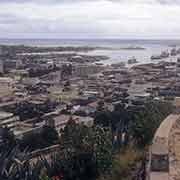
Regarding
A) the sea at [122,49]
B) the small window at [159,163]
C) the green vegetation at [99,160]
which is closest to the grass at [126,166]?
the green vegetation at [99,160]

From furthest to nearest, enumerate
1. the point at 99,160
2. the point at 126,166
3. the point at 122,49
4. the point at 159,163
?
the point at 122,49, the point at 99,160, the point at 126,166, the point at 159,163

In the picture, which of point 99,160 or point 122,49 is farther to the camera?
point 122,49

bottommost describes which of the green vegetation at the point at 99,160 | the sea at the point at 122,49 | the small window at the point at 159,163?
the sea at the point at 122,49

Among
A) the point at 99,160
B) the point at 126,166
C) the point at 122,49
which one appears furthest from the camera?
the point at 122,49

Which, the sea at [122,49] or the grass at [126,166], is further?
the sea at [122,49]

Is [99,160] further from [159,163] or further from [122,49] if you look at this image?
[122,49]

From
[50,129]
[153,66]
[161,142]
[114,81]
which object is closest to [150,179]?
[161,142]

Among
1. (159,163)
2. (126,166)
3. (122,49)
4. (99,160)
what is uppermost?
(159,163)

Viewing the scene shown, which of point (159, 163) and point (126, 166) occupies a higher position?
point (159, 163)

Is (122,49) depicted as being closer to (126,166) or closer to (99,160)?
(99,160)

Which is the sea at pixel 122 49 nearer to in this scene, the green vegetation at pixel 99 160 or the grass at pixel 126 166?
the green vegetation at pixel 99 160

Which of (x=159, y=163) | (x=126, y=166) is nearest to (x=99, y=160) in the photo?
(x=126, y=166)
